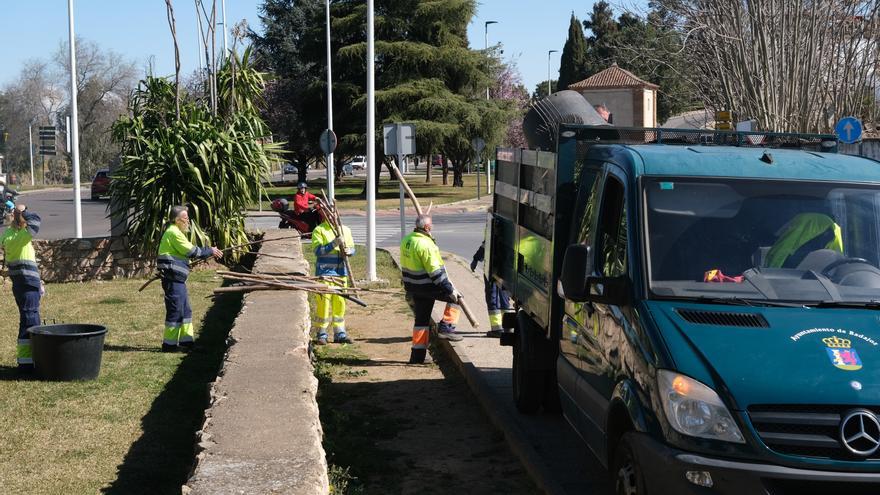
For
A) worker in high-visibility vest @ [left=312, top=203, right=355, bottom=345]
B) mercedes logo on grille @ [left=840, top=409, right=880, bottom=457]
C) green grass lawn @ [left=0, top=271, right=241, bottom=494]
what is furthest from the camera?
worker in high-visibility vest @ [left=312, top=203, right=355, bottom=345]

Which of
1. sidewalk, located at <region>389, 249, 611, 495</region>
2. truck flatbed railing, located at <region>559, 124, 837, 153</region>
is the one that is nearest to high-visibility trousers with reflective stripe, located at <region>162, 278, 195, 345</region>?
sidewalk, located at <region>389, 249, 611, 495</region>

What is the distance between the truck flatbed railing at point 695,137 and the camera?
767 centimetres

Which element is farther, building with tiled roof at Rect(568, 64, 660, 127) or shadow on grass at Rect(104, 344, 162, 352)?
building with tiled roof at Rect(568, 64, 660, 127)

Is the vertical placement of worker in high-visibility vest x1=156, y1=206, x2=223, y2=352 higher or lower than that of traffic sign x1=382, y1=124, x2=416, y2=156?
lower

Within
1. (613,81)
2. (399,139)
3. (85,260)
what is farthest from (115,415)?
(613,81)

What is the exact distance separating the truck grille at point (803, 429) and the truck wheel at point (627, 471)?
694 mm

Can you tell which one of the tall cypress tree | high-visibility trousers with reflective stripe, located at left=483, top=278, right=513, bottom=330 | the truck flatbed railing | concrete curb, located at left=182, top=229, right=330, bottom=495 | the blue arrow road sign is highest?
the tall cypress tree

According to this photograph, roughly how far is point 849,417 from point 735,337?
651mm

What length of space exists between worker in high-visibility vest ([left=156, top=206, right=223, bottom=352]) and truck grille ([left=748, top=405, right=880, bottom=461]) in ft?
26.1

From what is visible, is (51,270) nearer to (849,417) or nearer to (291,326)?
(291,326)

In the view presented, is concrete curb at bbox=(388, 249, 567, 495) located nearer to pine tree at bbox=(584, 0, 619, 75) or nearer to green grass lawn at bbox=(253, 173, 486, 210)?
green grass lawn at bbox=(253, 173, 486, 210)

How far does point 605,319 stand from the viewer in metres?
6.13

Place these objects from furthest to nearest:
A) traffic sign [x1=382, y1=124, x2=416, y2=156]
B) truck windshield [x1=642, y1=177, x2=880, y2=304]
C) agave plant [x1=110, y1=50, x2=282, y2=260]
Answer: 1. agave plant [x1=110, y1=50, x2=282, y2=260]
2. traffic sign [x1=382, y1=124, x2=416, y2=156]
3. truck windshield [x1=642, y1=177, x2=880, y2=304]

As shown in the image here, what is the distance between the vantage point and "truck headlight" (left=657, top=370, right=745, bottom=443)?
485cm
